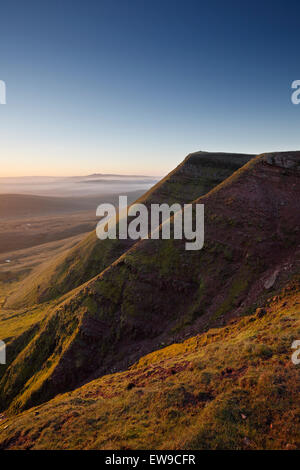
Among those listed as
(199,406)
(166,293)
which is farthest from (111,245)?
(199,406)

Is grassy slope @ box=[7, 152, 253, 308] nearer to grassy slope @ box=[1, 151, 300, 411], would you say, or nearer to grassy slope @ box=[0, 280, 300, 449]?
grassy slope @ box=[1, 151, 300, 411]

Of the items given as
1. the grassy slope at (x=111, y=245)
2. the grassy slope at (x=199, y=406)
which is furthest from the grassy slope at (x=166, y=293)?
the grassy slope at (x=111, y=245)

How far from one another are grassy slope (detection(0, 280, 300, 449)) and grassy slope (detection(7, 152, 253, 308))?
2676cm

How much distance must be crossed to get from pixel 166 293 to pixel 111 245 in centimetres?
2096

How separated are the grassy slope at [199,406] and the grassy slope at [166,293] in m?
5.01

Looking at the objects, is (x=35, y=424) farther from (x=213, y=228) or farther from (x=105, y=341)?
(x=213, y=228)

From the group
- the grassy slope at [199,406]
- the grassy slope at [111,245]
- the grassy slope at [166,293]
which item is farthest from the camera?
the grassy slope at [111,245]

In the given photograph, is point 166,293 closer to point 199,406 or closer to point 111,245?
point 199,406

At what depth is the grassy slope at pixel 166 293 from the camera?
67.5 feet

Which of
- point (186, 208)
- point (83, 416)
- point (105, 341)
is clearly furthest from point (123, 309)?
point (186, 208)

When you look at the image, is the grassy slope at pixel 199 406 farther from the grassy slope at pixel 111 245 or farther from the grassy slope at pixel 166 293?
the grassy slope at pixel 111 245

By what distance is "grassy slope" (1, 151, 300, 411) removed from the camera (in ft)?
67.5
